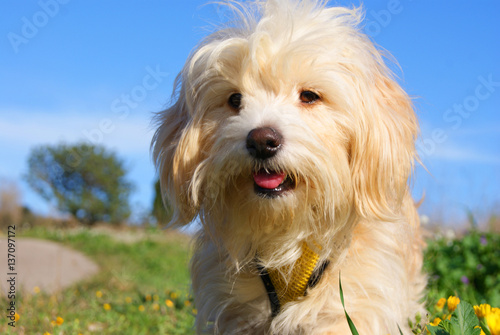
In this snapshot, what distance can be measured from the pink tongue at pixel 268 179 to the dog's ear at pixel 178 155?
15.0 inches

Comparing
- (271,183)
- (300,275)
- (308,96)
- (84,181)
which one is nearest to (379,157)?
(308,96)

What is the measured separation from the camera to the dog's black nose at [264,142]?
2209 mm

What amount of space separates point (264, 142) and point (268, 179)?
20cm

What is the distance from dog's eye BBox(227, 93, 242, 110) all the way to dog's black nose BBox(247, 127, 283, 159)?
0.36 metres

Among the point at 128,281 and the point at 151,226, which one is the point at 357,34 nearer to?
the point at 128,281

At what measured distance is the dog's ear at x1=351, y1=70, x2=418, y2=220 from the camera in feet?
8.04

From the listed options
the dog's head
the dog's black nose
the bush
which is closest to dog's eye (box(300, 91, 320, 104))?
the dog's head

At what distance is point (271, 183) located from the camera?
2326 mm

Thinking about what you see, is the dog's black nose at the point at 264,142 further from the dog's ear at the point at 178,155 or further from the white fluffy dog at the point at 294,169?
the dog's ear at the point at 178,155

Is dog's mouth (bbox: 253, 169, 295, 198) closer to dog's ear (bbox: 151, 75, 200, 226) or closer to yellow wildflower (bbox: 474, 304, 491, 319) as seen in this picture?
dog's ear (bbox: 151, 75, 200, 226)

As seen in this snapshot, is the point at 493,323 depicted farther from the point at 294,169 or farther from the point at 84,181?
the point at 84,181

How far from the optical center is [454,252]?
5.31m

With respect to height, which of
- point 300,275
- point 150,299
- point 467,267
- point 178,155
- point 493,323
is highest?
point 493,323

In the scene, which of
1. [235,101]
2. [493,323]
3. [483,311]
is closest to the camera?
[493,323]
